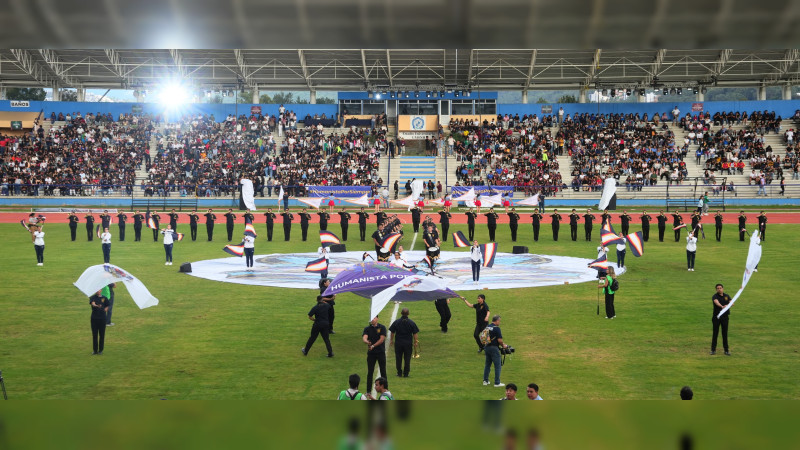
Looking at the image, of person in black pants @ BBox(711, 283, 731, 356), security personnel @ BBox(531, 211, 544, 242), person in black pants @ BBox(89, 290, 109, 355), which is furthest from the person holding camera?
security personnel @ BBox(531, 211, 544, 242)

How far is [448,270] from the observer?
26.9 meters

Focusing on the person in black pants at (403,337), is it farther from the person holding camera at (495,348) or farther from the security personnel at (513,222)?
the security personnel at (513,222)

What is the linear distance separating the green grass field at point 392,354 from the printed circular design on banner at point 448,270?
119cm

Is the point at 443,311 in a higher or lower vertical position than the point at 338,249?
lower

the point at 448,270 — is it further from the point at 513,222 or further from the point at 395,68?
the point at 395,68

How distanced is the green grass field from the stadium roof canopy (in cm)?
3584

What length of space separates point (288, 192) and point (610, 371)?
134 ft

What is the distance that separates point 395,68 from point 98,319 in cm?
5088

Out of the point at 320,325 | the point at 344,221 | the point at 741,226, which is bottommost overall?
the point at 320,325

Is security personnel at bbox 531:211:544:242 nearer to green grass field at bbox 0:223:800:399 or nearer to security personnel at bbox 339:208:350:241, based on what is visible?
security personnel at bbox 339:208:350:241

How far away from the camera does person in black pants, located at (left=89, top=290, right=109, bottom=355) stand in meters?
14.9

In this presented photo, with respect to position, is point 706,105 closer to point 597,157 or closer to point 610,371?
point 597,157

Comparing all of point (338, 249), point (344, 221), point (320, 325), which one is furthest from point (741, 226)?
point (320, 325)

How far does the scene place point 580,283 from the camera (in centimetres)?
2427
